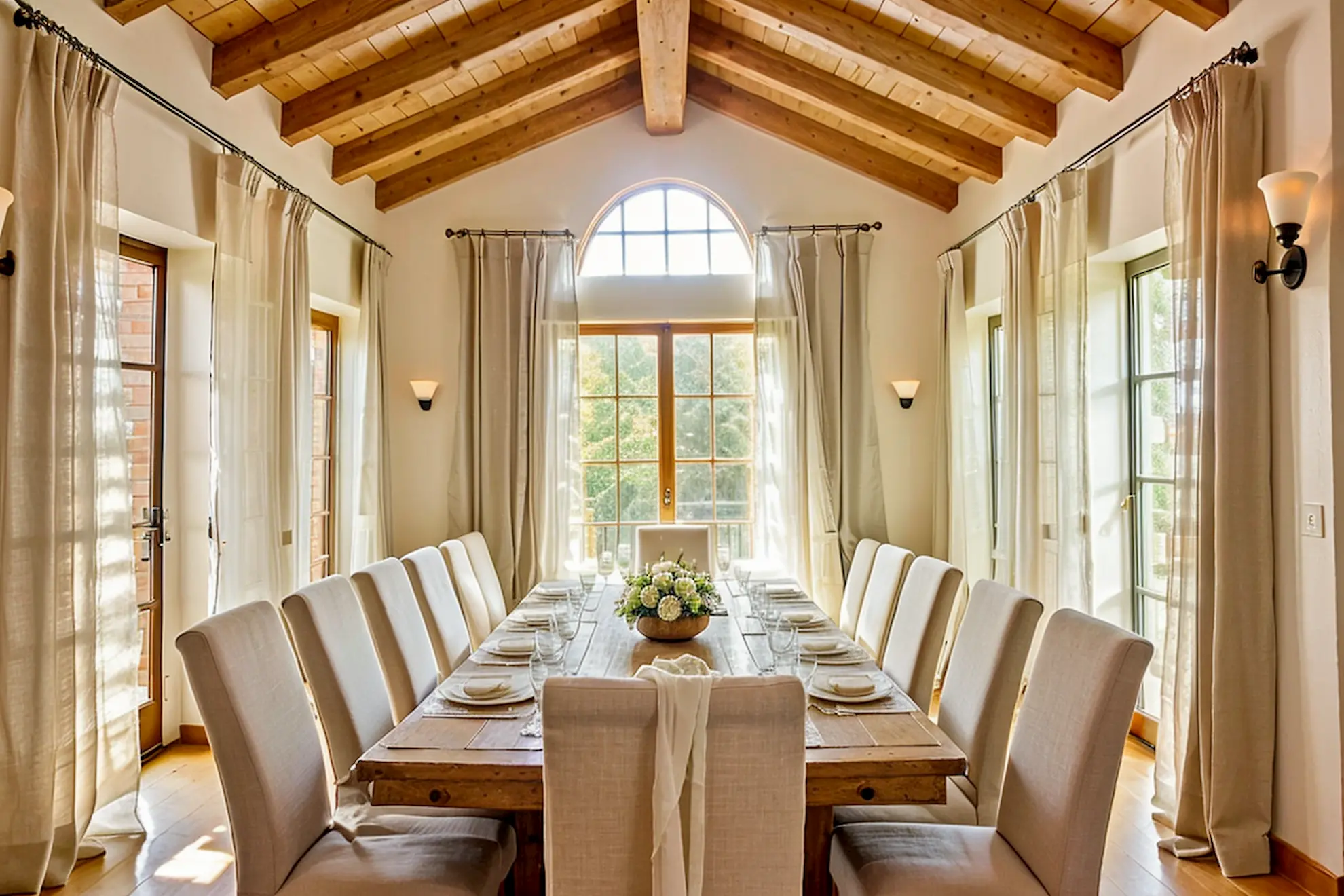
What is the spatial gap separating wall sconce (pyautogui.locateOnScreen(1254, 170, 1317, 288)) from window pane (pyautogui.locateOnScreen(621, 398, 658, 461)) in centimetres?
308

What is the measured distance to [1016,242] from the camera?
3.63m

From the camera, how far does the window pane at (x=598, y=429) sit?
4.74 meters

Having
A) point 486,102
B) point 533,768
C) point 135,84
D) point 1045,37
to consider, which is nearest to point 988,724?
point 533,768

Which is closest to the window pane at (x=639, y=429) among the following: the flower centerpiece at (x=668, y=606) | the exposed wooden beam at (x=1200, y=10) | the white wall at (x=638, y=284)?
the white wall at (x=638, y=284)

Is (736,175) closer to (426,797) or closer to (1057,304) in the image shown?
(1057,304)

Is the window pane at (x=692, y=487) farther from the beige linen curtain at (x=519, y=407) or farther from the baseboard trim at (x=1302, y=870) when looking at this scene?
the baseboard trim at (x=1302, y=870)

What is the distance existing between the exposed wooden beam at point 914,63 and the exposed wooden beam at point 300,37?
1508mm

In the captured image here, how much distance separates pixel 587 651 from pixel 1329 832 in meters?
2.11

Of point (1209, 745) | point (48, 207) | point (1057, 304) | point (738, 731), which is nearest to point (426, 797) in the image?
point (738, 731)

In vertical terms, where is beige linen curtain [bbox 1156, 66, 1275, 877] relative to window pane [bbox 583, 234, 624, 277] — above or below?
below

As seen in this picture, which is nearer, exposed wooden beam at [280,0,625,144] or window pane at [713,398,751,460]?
exposed wooden beam at [280,0,625,144]

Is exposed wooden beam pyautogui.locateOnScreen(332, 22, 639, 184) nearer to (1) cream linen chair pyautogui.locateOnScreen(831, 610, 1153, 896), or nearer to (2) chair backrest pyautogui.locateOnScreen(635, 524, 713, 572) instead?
(2) chair backrest pyautogui.locateOnScreen(635, 524, 713, 572)

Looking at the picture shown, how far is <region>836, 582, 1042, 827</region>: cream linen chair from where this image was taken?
1.98 m

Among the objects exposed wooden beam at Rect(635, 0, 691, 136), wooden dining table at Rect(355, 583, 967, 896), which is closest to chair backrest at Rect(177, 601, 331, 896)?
wooden dining table at Rect(355, 583, 967, 896)
